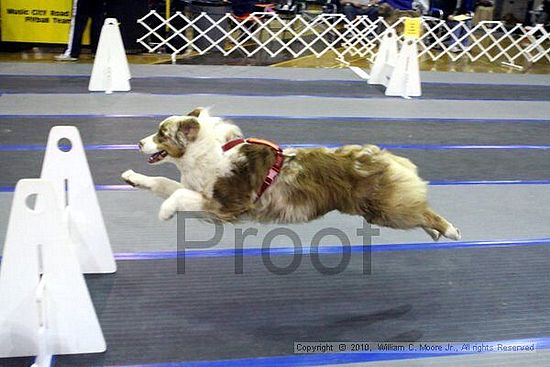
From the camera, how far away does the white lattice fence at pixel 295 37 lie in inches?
399

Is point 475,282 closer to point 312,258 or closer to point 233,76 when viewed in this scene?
point 312,258

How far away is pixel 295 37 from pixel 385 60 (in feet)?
9.56

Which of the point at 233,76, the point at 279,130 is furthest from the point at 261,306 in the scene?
the point at 233,76

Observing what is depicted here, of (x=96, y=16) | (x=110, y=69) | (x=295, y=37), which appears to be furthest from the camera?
(x=295, y=37)

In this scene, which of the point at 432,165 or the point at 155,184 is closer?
the point at 155,184

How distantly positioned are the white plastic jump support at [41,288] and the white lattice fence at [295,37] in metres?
7.66

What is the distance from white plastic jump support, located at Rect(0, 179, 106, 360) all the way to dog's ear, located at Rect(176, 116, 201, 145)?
73cm

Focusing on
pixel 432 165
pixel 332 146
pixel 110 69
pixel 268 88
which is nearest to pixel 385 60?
pixel 268 88

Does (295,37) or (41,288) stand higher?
(295,37)

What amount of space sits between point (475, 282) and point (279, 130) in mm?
2994

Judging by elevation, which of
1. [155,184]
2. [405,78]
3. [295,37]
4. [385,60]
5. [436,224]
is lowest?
[436,224]

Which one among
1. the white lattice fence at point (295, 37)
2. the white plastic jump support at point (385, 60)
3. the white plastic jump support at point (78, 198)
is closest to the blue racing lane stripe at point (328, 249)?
the white plastic jump support at point (78, 198)

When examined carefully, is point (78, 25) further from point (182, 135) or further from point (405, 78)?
point (182, 135)

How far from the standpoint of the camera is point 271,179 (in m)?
2.81
